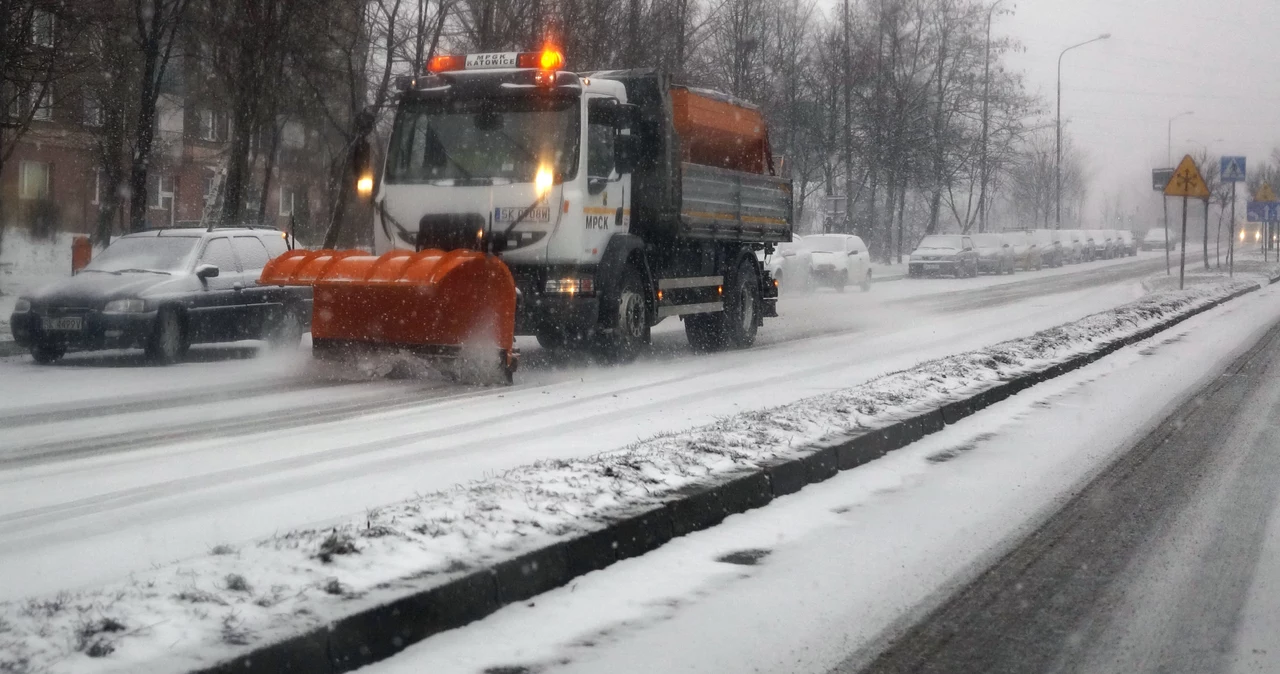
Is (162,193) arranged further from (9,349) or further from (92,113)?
(9,349)

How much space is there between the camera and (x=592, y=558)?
5348 millimetres

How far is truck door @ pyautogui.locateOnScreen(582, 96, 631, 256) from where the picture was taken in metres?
13.2

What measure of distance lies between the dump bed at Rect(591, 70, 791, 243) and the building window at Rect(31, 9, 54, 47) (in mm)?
7444

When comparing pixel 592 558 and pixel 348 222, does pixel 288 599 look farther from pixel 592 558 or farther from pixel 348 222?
pixel 348 222

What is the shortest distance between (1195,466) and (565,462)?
4.03 m

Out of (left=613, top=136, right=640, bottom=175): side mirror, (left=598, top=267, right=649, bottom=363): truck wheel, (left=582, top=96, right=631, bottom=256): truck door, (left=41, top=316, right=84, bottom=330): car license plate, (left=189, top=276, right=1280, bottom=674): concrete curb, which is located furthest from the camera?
(left=41, top=316, right=84, bottom=330): car license plate

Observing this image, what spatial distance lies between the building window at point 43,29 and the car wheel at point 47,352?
4.52 metres

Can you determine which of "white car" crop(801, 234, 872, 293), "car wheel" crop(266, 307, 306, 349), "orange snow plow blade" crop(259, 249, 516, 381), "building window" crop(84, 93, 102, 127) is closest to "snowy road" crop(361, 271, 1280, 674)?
"orange snow plow blade" crop(259, 249, 516, 381)

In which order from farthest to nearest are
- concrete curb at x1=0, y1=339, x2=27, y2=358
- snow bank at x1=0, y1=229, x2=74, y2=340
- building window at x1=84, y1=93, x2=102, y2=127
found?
building window at x1=84, y1=93, x2=102, y2=127, snow bank at x1=0, y1=229, x2=74, y2=340, concrete curb at x1=0, y1=339, x2=27, y2=358

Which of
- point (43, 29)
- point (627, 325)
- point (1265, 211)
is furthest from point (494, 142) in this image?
point (1265, 211)

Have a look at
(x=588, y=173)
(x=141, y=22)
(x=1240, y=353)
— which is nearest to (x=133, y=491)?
(x=588, y=173)

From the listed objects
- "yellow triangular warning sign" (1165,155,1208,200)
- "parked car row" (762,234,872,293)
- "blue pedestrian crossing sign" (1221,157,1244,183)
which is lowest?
"parked car row" (762,234,872,293)

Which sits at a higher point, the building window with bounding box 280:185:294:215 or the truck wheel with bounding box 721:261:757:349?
the building window with bounding box 280:185:294:215

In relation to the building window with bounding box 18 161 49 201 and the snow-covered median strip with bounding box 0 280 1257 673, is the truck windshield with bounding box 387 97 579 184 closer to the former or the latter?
the snow-covered median strip with bounding box 0 280 1257 673
